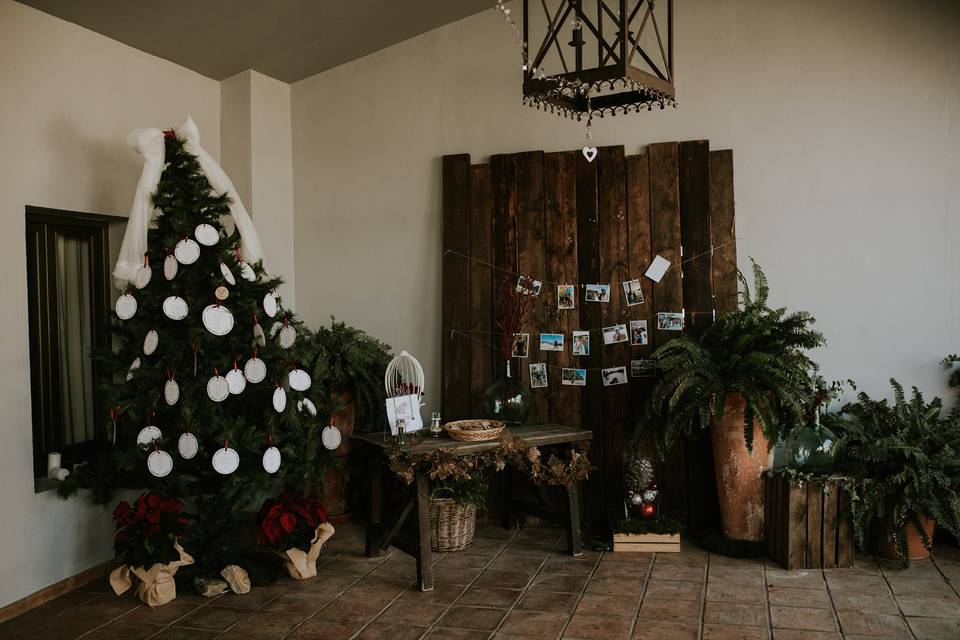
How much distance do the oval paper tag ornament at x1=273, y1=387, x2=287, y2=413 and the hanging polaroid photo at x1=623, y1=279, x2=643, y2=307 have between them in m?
2.17

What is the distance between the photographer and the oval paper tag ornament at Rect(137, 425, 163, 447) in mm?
3955

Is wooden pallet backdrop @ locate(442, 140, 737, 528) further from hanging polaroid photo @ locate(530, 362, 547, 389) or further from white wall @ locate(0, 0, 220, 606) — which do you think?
white wall @ locate(0, 0, 220, 606)

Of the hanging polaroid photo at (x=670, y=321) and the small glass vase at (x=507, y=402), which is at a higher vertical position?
the hanging polaroid photo at (x=670, y=321)

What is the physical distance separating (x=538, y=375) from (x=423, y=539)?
57.9 inches

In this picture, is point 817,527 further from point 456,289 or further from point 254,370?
point 254,370

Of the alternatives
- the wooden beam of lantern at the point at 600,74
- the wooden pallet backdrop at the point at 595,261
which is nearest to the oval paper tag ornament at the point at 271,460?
the wooden pallet backdrop at the point at 595,261

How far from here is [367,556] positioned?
4691 mm

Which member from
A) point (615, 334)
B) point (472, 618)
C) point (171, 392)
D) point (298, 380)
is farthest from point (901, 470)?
point (171, 392)

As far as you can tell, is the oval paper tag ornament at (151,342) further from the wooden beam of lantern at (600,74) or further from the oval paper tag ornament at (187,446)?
the wooden beam of lantern at (600,74)

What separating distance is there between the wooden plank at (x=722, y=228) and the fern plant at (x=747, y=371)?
0.76ft

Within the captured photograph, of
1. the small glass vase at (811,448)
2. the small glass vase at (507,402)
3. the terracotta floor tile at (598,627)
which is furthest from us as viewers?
the small glass vase at (507,402)

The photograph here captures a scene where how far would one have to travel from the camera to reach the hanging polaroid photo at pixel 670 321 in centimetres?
494

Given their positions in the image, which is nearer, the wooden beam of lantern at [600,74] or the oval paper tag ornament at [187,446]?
the wooden beam of lantern at [600,74]

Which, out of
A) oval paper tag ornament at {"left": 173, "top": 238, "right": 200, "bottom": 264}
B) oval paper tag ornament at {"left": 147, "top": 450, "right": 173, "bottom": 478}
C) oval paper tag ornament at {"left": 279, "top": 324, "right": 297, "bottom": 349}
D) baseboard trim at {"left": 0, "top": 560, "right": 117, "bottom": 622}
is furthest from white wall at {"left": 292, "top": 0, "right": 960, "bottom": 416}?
baseboard trim at {"left": 0, "top": 560, "right": 117, "bottom": 622}
